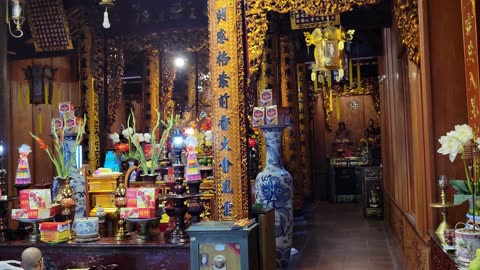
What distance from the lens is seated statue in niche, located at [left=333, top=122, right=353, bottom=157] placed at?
40.7 ft

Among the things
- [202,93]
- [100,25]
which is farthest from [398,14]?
[202,93]

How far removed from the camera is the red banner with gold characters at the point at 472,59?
8.21 feet

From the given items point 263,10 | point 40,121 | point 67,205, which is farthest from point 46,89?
point 263,10

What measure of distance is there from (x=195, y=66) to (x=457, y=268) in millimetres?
7580

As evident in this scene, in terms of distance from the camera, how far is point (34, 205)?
3.52 metres

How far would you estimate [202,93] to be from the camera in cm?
921

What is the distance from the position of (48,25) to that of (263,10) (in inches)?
141

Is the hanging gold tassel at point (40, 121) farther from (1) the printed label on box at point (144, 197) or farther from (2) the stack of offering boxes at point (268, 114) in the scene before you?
(1) the printed label on box at point (144, 197)

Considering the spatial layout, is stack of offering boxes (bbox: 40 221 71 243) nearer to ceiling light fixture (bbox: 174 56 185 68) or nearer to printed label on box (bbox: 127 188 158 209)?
printed label on box (bbox: 127 188 158 209)

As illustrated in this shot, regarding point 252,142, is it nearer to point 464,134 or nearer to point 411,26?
point 411,26

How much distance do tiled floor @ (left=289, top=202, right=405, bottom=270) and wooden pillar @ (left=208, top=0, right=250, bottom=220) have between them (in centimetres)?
206

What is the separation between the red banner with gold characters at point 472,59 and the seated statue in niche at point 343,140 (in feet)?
31.8

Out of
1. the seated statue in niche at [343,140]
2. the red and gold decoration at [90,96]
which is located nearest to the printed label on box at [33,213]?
the red and gold decoration at [90,96]

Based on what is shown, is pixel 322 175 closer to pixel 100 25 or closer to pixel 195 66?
pixel 195 66
